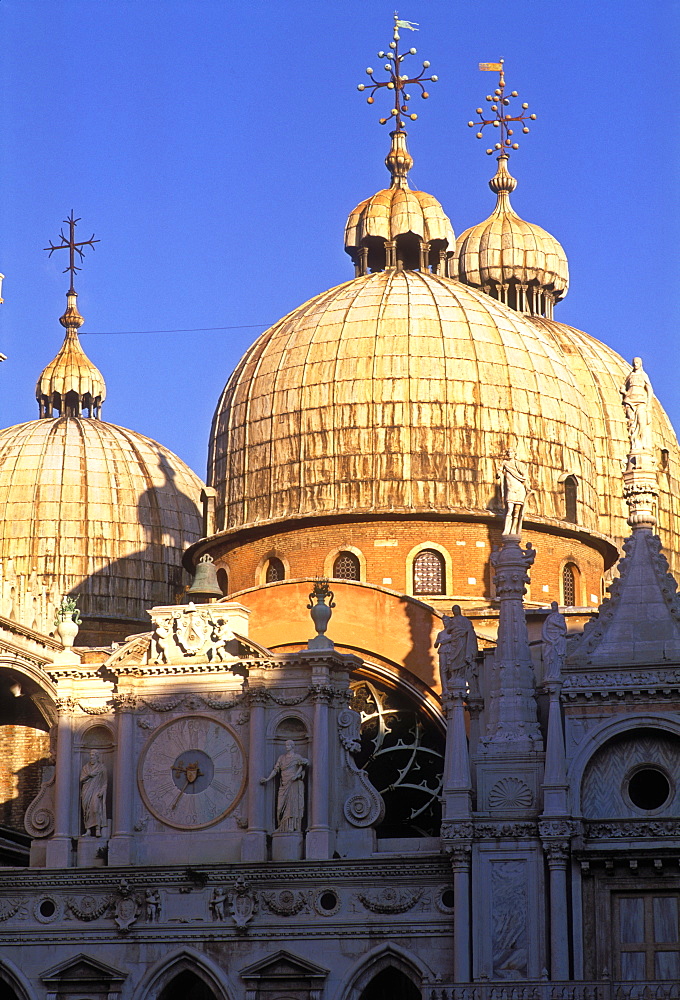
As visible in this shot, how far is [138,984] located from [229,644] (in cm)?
580

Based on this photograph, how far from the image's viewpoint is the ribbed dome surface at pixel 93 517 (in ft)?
194

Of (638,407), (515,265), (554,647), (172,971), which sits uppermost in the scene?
(515,265)

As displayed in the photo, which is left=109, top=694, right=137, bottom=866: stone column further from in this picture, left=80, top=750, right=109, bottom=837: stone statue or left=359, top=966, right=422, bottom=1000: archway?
left=359, top=966, right=422, bottom=1000: archway

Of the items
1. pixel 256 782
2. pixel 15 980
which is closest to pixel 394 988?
pixel 256 782

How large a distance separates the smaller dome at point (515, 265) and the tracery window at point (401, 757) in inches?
902

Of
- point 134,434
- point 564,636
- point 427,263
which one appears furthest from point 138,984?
point 134,434

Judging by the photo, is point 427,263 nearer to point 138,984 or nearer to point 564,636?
point 564,636

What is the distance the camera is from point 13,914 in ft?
126

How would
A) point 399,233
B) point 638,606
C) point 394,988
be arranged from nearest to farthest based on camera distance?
point 638,606
point 394,988
point 399,233

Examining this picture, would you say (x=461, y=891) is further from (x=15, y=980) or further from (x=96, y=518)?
(x=96, y=518)

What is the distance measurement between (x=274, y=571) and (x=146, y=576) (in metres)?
12.3

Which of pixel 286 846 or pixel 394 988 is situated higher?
pixel 286 846

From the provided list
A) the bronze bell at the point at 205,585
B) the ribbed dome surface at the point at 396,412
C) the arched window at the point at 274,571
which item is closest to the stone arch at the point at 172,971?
the bronze bell at the point at 205,585

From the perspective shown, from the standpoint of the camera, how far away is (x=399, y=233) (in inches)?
2083
